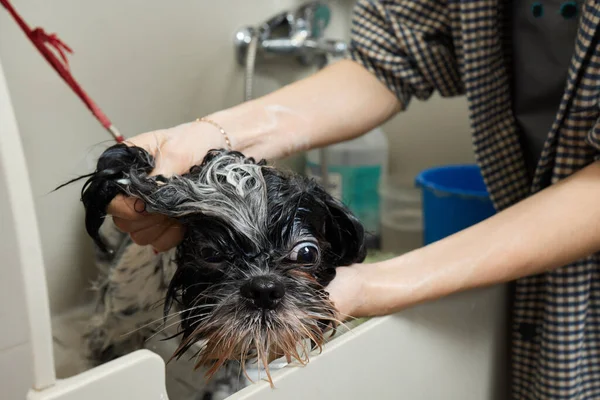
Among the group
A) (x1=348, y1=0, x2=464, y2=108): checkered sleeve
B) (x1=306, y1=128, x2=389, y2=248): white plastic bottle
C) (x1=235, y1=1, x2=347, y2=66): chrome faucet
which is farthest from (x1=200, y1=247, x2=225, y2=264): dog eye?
(x1=306, y1=128, x2=389, y2=248): white plastic bottle

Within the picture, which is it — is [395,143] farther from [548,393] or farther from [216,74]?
[548,393]

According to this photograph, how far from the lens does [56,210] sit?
0.96m

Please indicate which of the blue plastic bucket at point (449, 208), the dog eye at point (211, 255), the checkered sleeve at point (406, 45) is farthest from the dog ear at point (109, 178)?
the blue plastic bucket at point (449, 208)

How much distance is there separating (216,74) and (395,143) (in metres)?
0.76

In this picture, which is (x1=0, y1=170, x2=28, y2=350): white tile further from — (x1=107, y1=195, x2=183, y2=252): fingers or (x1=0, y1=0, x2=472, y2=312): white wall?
(x1=0, y1=0, x2=472, y2=312): white wall

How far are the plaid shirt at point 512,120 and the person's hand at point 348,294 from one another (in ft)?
1.17

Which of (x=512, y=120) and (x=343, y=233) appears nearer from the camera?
(x=343, y=233)

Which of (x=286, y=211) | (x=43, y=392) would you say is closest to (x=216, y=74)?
(x=286, y=211)

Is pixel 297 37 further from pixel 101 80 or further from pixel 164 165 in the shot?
pixel 164 165

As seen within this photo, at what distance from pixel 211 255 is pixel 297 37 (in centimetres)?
96

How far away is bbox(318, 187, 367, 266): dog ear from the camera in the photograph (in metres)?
0.77

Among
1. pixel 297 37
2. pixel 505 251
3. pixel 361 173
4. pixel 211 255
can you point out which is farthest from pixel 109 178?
pixel 361 173

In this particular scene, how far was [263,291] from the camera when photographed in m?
0.62

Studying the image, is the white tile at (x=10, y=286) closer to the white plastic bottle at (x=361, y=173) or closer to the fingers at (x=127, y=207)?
the fingers at (x=127, y=207)
